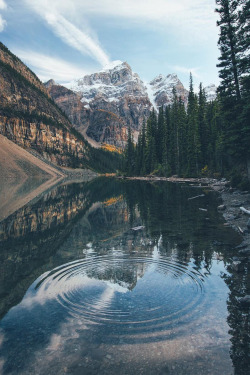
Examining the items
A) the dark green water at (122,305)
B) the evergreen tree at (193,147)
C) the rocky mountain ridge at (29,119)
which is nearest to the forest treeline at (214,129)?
the evergreen tree at (193,147)

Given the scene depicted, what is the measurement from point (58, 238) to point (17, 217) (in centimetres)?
742

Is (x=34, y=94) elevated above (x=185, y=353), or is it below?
above

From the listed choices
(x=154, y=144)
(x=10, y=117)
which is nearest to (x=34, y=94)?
(x=10, y=117)

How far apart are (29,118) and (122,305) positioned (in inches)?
6595

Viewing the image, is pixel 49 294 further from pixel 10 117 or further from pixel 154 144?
pixel 10 117

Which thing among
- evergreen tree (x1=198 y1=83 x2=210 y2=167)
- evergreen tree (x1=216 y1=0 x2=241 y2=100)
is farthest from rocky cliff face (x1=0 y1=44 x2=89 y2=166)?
evergreen tree (x1=216 y1=0 x2=241 y2=100)

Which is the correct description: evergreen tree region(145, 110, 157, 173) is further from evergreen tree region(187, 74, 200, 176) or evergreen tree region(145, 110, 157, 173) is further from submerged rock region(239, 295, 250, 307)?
submerged rock region(239, 295, 250, 307)

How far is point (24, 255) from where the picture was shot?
1077 cm

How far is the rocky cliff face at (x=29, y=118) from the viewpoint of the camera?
14012 centimetres

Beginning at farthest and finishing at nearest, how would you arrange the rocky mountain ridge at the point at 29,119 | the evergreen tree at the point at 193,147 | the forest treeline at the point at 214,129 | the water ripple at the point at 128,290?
the rocky mountain ridge at the point at 29,119, the evergreen tree at the point at 193,147, the forest treeline at the point at 214,129, the water ripple at the point at 128,290

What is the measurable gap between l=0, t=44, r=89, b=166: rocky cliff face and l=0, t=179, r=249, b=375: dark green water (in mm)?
136652

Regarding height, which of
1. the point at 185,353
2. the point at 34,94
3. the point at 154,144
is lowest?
the point at 185,353

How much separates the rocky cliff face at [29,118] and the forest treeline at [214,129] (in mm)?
71873

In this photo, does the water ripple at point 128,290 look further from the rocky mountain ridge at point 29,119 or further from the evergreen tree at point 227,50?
the rocky mountain ridge at point 29,119
